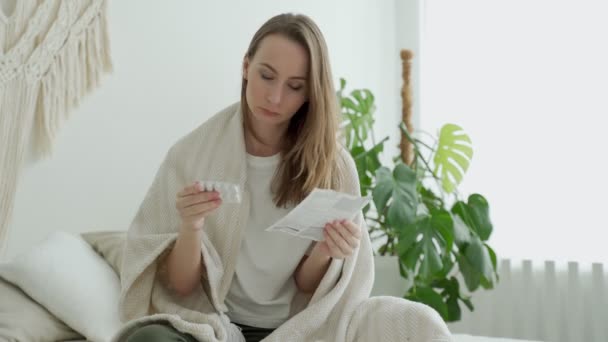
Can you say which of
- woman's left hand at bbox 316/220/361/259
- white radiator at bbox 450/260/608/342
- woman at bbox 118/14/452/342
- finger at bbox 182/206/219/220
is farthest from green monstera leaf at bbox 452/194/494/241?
finger at bbox 182/206/219/220

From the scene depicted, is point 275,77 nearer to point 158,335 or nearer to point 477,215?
point 158,335

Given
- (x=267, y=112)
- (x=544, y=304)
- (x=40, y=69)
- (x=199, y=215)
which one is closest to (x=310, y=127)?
(x=267, y=112)

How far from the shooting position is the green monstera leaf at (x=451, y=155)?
10.9 ft

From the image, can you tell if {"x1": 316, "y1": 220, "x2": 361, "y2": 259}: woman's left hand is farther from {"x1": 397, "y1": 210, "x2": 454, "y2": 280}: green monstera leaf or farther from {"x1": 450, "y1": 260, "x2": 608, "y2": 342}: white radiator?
{"x1": 450, "y1": 260, "x2": 608, "y2": 342}: white radiator

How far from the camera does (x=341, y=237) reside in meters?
1.68

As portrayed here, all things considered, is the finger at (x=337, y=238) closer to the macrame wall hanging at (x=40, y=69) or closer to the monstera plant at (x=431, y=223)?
the macrame wall hanging at (x=40, y=69)

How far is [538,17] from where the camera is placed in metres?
3.60

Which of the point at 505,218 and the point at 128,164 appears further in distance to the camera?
the point at 505,218

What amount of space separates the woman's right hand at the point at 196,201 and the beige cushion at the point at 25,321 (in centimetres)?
68

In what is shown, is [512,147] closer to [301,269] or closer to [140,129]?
[140,129]

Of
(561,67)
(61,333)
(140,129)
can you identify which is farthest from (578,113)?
(61,333)

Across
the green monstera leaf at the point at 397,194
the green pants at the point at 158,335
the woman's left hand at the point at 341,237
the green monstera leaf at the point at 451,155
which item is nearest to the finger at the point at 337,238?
the woman's left hand at the point at 341,237

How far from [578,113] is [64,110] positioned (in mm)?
2124

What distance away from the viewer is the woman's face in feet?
5.67
